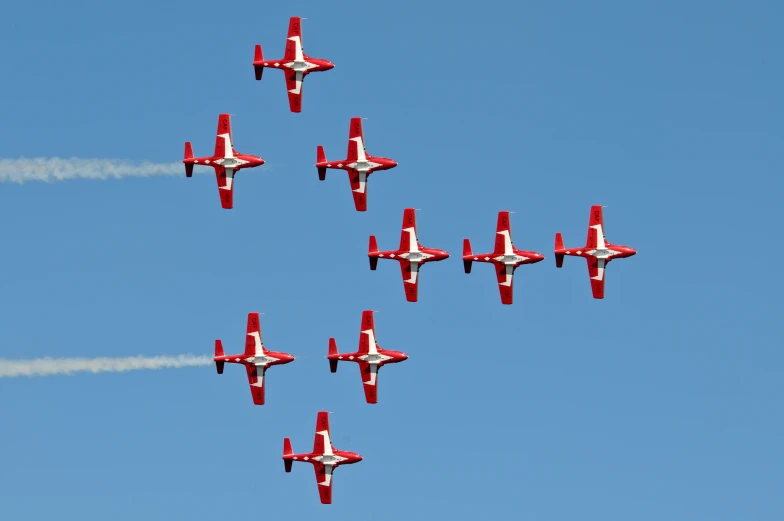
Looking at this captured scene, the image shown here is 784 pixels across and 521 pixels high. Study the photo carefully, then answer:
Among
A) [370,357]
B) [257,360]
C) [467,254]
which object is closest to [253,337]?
[257,360]

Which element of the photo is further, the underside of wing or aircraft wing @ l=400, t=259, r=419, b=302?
aircraft wing @ l=400, t=259, r=419, b=302

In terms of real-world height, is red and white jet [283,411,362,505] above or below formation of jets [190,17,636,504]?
below

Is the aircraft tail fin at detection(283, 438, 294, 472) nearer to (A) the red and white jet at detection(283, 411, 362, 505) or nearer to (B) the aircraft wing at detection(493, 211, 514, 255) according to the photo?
(A) the red and white jet at detection(283, 411, 362, 505)

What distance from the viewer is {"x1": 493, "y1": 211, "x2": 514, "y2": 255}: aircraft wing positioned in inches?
4877

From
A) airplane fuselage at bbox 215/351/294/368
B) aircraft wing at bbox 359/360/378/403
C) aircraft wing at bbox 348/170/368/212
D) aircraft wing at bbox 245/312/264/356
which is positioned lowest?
aircraft wing at bbox 359/360/378/403

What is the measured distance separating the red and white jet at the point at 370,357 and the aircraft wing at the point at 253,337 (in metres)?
7.25

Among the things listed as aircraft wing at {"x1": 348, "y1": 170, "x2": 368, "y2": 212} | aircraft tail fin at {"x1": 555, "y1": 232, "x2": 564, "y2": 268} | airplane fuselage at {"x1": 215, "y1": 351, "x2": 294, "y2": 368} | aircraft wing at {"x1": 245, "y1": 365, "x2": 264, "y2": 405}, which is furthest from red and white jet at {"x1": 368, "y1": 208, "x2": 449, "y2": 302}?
aircraft wing at {"x1": 245, "y1": 365, "x2": 264, "y2": 405}

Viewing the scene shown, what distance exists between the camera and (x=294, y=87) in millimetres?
121562

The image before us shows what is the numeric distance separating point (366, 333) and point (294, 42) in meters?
24.7

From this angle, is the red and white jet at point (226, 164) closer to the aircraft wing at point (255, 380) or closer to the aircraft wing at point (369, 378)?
the aircraft wing at point (255, 380)

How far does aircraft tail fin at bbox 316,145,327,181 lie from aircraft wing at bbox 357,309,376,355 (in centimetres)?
1226

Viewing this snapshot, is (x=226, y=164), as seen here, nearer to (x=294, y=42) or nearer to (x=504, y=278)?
(x=294, y=42)

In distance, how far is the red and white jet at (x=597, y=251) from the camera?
124 m

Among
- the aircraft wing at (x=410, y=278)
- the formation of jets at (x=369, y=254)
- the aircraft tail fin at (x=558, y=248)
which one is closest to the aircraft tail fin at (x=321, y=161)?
the formation of jets at (x=369, y=254)
